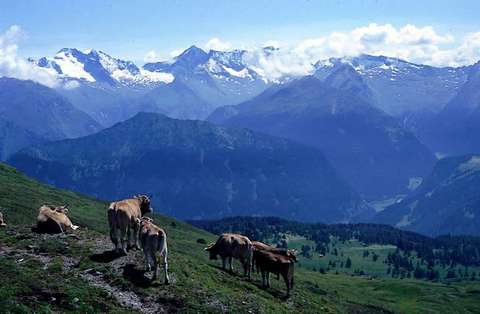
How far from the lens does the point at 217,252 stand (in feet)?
186

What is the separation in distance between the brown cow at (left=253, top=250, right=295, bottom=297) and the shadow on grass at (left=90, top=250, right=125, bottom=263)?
13166 mm

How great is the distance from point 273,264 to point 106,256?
1532 cm

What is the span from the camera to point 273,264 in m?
54.8

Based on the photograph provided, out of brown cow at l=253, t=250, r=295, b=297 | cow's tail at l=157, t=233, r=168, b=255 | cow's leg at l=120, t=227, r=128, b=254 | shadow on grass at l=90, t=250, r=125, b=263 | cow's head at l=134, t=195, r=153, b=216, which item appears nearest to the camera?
cow's tail at l=157, t=233, r=168, b=255

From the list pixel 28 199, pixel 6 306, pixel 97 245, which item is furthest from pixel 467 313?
pixel 6 306

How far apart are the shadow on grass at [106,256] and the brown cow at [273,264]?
13166mm

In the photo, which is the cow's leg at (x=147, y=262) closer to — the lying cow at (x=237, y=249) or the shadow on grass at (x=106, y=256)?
the shadow on grass at (x=106, y=256)

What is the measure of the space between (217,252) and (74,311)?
65.2 ft

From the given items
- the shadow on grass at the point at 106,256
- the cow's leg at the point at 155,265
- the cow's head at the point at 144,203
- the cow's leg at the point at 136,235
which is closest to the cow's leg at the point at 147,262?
the cow's leg at the point at 155,265

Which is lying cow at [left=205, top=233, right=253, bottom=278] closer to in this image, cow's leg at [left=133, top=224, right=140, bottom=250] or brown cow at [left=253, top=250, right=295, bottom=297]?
brown cow at [left=253, top=250, right=295, bottom=297]

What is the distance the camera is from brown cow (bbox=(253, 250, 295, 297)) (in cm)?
5444

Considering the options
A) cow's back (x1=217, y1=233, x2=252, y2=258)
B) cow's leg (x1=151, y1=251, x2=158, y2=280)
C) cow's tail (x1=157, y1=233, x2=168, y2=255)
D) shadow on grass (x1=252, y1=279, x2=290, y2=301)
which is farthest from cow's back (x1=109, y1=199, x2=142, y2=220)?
shadow on grass (x1=252, y1=279, x2=290, y2=301)

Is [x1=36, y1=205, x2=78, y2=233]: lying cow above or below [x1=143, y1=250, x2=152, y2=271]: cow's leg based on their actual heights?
above

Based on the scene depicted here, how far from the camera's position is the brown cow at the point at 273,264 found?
5444 cm
